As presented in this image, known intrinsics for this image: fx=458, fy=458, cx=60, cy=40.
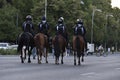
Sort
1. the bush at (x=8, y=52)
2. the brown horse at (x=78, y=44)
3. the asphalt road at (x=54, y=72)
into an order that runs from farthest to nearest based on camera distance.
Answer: the bush at (x=8, y=52) < the brown horse at (x=78, y=44) < the asphalt road at (x=54, y=72)

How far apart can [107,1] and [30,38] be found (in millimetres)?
110920

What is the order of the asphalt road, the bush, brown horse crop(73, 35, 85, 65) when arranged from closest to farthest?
the asphalt road
brown horse crop(73, 35, 85, 65)
the bush

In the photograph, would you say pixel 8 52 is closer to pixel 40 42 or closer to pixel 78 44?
pixel 40 42

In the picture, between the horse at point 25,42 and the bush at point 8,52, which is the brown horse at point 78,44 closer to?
the horse at point 25,42

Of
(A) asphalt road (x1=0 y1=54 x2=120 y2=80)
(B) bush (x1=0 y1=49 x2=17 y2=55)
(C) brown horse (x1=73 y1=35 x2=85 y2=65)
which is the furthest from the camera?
(B) bush (x1=0 y1=49 x2=17 y2=55)

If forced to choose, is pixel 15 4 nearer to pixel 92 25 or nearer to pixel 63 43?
pixel 92 25

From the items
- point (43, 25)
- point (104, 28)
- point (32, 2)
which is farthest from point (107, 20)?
point (43, 25)

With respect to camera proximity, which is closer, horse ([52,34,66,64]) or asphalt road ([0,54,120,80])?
asphalt road ([0,54,120,80])

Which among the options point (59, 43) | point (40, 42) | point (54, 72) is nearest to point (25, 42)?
point (40, 42)

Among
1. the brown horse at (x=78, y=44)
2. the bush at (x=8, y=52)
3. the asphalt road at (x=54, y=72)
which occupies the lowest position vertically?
the asphalt road at (x=54, y=72)

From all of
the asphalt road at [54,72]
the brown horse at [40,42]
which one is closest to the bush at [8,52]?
the brown horse at [40,42]

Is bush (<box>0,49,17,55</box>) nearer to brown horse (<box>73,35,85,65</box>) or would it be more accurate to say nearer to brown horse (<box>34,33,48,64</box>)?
brown horse (<box>34,33,48,64</box>)

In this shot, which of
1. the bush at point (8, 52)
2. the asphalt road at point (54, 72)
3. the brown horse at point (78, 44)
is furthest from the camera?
the bush at point (8, 52)

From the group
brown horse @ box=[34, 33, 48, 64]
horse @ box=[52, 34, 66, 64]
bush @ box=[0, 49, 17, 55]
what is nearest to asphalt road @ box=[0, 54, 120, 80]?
horse @ box=[52, 34, 66, 64]
